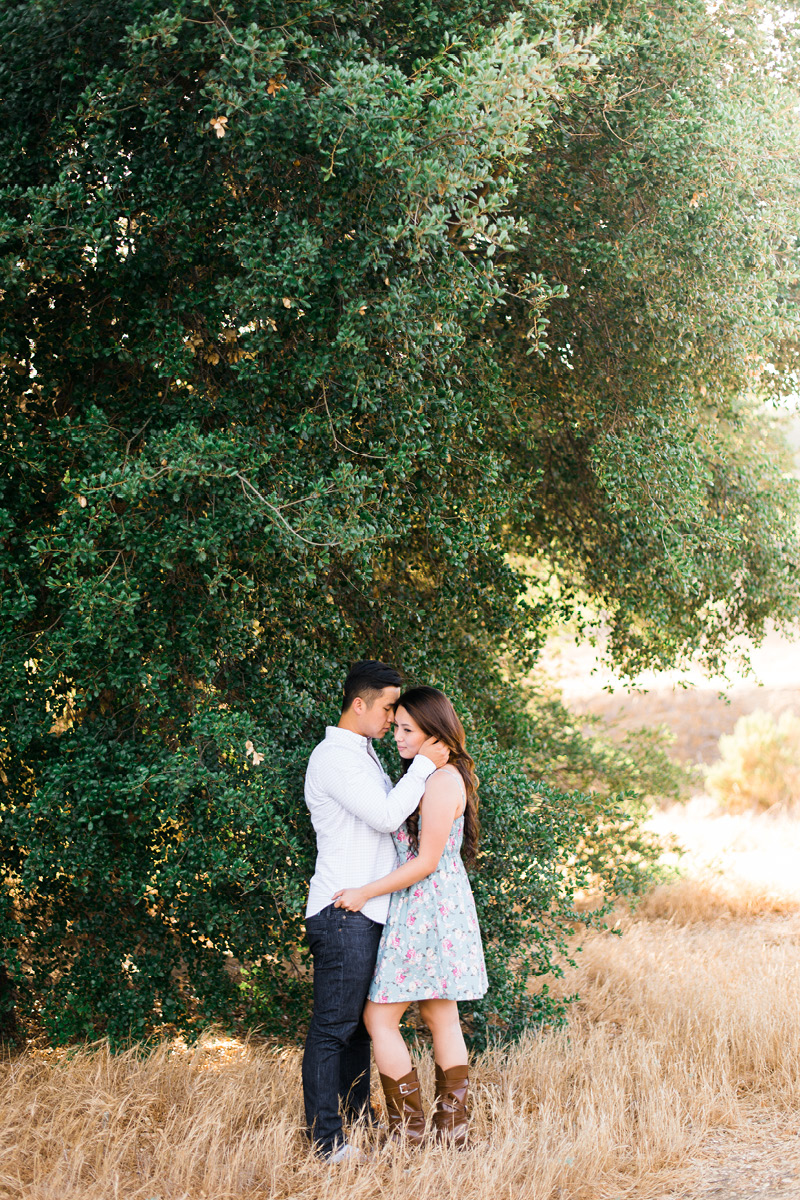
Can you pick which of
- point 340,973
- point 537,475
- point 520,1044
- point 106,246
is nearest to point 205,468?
point 106,246

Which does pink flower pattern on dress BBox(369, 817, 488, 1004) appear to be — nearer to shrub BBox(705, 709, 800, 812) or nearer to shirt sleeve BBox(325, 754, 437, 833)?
shirt sleeve BBox(325, 754, 437, 833)

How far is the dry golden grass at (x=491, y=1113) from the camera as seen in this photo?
12.7ft

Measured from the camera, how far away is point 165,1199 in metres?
3.80

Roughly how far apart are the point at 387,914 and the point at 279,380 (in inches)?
93.0

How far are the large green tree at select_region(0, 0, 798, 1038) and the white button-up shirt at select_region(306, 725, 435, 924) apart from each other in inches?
12.7

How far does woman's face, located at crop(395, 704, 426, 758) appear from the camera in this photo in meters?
4.20

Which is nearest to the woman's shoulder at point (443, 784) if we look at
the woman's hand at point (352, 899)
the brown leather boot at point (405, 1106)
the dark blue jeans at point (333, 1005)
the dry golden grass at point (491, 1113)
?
the woman's hand at point (352, 899)

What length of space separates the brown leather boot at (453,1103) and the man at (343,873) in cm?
41

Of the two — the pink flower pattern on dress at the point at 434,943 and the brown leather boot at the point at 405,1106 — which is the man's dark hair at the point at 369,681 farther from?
the brown leather boot at the point at 405,1106

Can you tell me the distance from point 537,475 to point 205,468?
272cm

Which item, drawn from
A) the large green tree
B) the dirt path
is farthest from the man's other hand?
the dirt path

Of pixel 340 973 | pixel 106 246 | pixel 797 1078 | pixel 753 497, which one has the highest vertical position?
pixel 106 246

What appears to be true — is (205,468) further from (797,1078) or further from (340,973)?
(797,1078)

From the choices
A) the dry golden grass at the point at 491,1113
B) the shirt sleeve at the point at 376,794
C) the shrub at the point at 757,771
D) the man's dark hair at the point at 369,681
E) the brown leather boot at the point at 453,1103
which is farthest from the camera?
the shrub at the point at 757,771
